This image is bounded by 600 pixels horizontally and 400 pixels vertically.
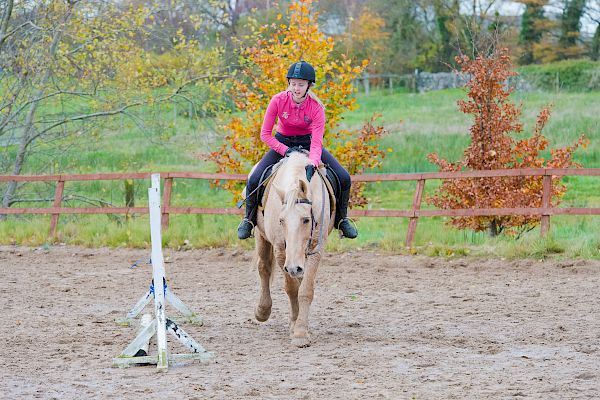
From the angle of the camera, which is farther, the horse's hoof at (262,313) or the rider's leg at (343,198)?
the rider's leg at (343,198)

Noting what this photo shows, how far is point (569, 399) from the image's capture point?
5496mm

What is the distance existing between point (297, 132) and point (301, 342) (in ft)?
6.73

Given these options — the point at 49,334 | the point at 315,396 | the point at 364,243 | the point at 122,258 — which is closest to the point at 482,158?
the point at 364,243

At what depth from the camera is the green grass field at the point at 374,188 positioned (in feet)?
44.5

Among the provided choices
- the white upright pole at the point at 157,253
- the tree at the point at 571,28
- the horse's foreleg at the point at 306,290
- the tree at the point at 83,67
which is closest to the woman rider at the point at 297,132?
the horse's foreleg at the point at 306,290

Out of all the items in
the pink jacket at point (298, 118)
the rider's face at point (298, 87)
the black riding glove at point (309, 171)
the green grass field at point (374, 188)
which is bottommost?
the green grass field at point (374, 188)

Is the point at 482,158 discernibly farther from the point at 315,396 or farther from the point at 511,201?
the point at 315,396

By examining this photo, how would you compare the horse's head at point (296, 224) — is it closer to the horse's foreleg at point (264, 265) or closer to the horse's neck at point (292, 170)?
the horse's neck at point (292, 170)

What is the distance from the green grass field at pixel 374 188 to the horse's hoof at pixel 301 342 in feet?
19.2

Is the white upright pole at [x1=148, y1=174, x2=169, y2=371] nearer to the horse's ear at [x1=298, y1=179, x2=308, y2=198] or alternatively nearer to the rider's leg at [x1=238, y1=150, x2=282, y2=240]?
the horse's ear at [x1=298, y1=179, x2=308, y2=198]

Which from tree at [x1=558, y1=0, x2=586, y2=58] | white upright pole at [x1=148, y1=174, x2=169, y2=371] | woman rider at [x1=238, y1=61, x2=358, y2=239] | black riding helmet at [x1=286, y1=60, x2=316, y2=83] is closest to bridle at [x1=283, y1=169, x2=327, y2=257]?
woman rider at [x1=238, y1=61, x2=358, y2=239]

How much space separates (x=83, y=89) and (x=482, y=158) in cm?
883

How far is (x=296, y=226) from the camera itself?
23.2 ft

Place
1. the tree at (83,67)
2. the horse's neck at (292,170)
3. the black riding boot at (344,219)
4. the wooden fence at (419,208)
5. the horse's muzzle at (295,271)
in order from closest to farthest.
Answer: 1. the horse's muzzle at (295,271)
2. the horse's neck at (292,170)
3. the black riding boot at (344,219)
4. the wooden fence at (419,208)
5. the tree at (83,67)
